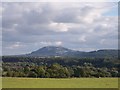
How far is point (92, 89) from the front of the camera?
3388cm

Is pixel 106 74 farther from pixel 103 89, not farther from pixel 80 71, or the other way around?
pixel 103 89

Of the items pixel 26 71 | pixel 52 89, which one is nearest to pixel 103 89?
pixel 52 89

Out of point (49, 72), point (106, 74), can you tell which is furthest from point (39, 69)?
point (106, 74)

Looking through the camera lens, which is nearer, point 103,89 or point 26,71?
point 103,89

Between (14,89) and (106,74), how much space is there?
103 feet

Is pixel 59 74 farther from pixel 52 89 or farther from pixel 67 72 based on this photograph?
pixel 52 89

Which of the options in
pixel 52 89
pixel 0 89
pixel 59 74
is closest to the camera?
pixel 0 89

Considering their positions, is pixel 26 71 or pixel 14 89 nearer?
pixel 14 89

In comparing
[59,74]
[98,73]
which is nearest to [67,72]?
[59,74]

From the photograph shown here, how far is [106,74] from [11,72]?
18.5m

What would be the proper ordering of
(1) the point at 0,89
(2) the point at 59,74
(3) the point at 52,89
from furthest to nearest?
(2) the point at 59,74 < (3) the point at 52,89 < (1) the point at 0,89

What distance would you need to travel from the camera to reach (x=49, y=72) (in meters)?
60.1

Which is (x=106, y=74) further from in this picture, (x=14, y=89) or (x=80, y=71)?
(x=14, y=89)

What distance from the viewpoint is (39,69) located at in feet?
199
